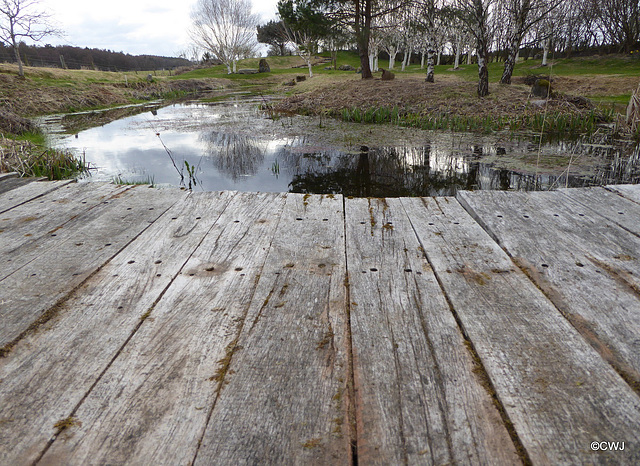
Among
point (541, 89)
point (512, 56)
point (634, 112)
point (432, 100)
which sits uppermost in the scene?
point (512, 56)

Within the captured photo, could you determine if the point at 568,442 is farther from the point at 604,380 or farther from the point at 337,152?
the point at 337,152

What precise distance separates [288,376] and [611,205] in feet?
7.36

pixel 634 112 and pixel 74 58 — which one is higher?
pixel 74 58

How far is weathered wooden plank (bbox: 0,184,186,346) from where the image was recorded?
1.27m

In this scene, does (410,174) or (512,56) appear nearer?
(410,174)

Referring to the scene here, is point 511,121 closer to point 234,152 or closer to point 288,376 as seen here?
point 234,152

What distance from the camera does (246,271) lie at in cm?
153

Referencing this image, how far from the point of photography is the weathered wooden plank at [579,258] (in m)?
1.13

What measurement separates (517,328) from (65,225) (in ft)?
7.25

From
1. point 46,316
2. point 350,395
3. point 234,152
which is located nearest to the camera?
point 350,395

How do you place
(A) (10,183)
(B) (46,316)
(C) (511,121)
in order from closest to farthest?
(B) (46,316)
(A) (10,183)
(C) (511,121)

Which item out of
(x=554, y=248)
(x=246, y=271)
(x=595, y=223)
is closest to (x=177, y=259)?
(x=246, y=271)

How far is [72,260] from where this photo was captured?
1626 millimetres

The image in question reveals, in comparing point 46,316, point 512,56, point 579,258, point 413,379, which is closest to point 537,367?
point 413,379
